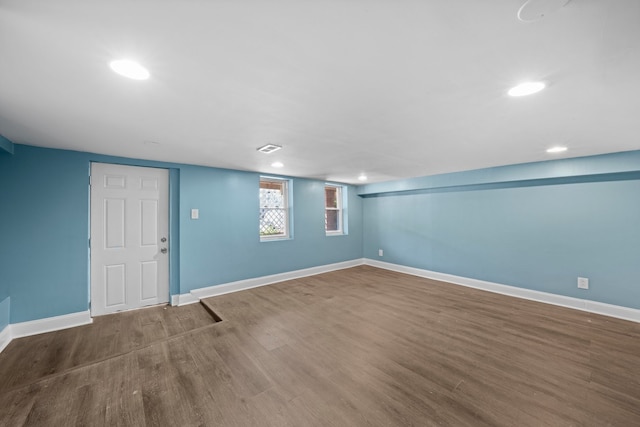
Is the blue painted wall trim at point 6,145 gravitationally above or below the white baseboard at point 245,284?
above

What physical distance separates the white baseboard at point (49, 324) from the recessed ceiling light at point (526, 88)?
5028 millimetres

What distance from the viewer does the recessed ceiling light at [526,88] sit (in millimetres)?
1531

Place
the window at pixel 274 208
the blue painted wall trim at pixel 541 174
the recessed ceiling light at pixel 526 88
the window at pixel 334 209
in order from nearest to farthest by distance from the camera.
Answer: the recessed ceiling light at pixel 526 88 < the blue painted wall trim at pixel 541 174 < the window at pixel 274 208 < the window at pixel 334 209

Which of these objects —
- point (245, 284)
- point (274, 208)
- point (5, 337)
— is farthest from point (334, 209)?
point (5, 337)

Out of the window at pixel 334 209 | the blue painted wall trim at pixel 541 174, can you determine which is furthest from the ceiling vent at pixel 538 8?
the window at pixel 334 209

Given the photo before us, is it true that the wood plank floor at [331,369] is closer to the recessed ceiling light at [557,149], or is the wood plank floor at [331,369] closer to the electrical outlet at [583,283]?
the electrical outlet at [583,283]

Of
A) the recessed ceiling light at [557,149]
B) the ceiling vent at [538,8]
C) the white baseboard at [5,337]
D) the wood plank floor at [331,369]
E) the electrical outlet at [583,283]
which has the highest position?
the ceiling vent at [538,8]

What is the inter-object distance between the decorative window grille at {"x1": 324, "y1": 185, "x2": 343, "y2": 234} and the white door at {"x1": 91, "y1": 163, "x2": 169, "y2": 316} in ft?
11.7

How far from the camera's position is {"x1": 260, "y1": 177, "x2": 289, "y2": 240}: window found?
4.90 m

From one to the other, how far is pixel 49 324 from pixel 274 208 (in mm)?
3485

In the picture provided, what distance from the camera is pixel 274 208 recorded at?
5070mm

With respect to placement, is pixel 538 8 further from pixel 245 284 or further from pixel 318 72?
pixel 245 284

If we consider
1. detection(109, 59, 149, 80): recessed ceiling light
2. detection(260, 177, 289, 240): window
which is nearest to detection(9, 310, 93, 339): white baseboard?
detection(260, 177, 289, 240): window

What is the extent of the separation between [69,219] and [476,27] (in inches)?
174
